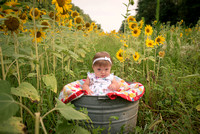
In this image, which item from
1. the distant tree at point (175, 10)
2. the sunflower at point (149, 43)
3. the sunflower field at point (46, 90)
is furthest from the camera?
the distant tree at point (175, 10)

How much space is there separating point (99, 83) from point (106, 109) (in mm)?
538

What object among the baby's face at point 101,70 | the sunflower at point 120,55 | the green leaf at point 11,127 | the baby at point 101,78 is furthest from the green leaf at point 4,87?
the sunflower at point 120,55

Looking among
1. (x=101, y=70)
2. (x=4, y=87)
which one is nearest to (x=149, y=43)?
(x=101, y=70)

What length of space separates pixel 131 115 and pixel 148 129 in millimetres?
162

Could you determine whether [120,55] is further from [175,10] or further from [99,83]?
[175,10]

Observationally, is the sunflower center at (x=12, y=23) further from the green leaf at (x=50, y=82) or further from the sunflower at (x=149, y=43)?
the sunflower at (x=149, y=43)

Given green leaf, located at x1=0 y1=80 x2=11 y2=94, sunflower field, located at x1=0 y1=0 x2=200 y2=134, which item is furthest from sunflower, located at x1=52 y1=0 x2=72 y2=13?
green leaf, located at x1=0 y1=80 x2=11 y2=94

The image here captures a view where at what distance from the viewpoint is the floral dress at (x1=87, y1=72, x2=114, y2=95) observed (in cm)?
163

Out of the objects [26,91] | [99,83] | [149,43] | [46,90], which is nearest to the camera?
[26,91]

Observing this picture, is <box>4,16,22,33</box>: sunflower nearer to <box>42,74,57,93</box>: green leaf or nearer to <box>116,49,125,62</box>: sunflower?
<box>42,74,57,93</box>: green leaf

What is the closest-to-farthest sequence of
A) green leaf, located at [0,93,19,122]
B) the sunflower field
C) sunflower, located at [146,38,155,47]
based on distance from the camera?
green leaf, located at [0,93,19,122] → the sunflower field → sunflower, located at [146,38,155,47]

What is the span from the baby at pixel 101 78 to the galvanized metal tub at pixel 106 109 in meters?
0.37

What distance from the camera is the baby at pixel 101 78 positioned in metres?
1.57

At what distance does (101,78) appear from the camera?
1.69 metres
